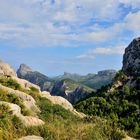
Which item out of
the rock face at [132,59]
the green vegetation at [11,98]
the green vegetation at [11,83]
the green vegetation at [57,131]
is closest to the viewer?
the green vegetation at [57,131]

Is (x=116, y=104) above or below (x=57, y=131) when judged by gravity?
above

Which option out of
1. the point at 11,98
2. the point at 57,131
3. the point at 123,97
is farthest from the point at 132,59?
the point at 57,131

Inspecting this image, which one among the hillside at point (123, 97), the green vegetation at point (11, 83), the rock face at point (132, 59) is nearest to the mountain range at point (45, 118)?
the green vegetation at point (11, 83)

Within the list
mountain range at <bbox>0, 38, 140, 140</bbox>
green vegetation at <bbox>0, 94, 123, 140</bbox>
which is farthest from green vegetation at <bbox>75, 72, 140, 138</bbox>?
green vegetation at <bbox>0, 94, 123, 140</bbox>

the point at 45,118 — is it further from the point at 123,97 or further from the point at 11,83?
the point at 123,97

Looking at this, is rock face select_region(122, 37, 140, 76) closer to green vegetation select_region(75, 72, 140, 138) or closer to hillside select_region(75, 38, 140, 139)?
hillside select_region(75, 38, 140, 139)

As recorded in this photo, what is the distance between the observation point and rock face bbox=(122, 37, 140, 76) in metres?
94.9

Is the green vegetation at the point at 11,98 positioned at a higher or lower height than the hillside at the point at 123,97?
lower

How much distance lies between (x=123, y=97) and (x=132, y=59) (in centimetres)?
2039

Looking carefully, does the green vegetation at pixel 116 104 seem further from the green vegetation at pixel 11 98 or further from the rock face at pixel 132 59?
the green vegetation at pixel 11 98

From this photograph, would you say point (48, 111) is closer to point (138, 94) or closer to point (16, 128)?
point (16, 128)

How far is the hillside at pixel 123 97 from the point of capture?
6905 centimetres

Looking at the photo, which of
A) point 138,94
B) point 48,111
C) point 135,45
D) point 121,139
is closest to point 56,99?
point 48,111

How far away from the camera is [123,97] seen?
3248 inches
